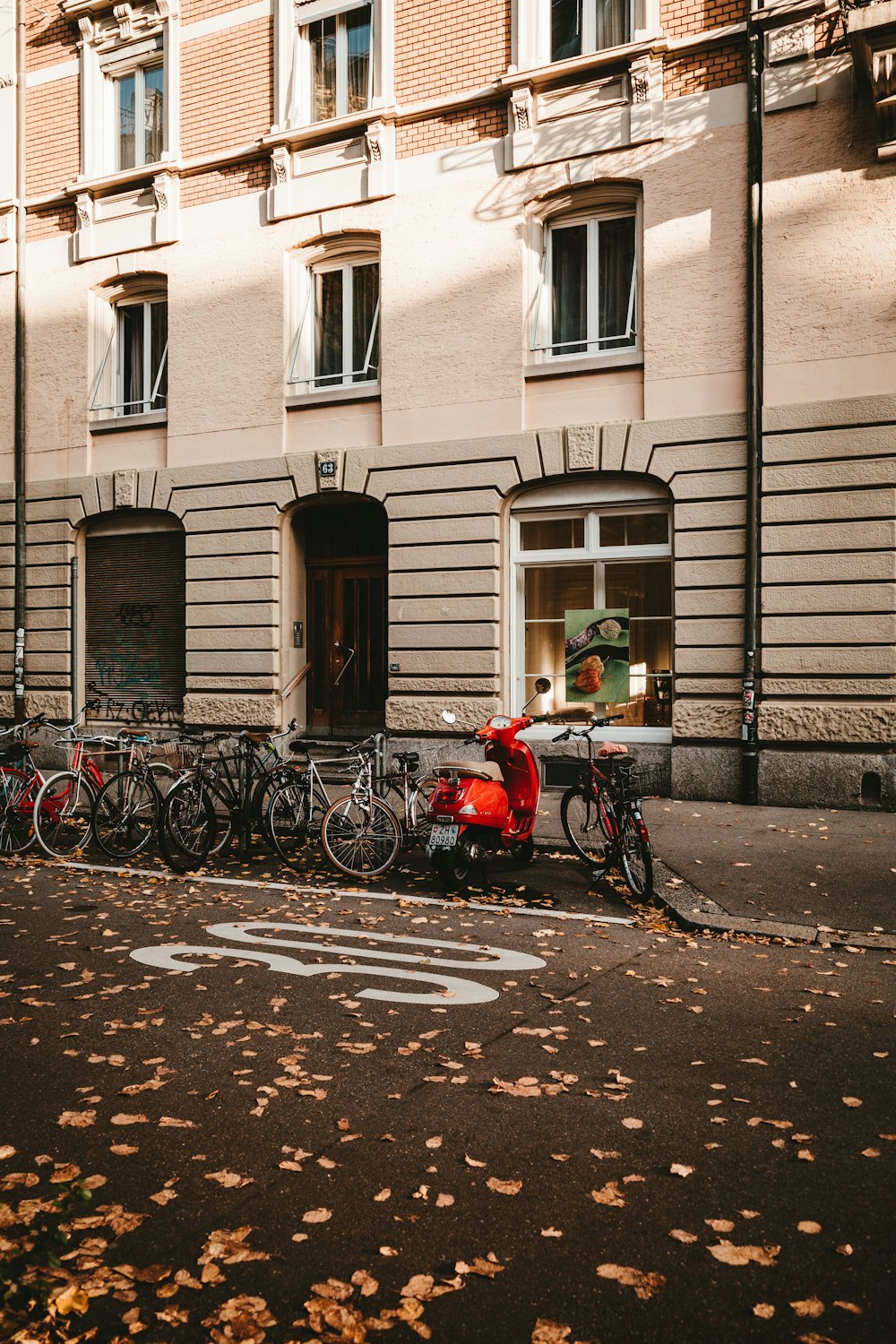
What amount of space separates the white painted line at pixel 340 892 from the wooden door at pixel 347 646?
5850mm

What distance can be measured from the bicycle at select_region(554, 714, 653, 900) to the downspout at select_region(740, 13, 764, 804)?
327cm

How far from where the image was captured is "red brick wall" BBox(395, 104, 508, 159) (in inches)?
516

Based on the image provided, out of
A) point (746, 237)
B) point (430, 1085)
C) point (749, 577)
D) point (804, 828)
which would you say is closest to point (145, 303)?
A: point (746, 237)

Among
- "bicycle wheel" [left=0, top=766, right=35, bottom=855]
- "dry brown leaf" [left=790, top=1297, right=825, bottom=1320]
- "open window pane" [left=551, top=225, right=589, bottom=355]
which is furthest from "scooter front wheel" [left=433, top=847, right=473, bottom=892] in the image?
"open window pane" [left=551, top=225, right=589, bottom=355]

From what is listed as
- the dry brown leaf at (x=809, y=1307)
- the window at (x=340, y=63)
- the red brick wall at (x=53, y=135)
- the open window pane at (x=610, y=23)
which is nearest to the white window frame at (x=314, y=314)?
the window at (x=340, y=63)

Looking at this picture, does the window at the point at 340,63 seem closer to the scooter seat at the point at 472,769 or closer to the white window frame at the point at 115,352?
the white window frame at the point at 115,352

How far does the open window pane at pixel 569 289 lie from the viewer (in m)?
13.0

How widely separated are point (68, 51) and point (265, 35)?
391 cm

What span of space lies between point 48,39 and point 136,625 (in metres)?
9.41

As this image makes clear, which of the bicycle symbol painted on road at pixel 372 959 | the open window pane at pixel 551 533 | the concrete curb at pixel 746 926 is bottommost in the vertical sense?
the bicycle symbol painted on road at pixel 372 959

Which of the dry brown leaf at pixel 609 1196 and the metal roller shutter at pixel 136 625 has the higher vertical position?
the metal roller shutter at pixel 136 625

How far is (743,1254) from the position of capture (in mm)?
2994

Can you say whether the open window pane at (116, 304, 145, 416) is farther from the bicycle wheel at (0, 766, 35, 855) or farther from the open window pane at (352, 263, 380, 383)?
the bicycle wheel at (0, 766, 35, 855)

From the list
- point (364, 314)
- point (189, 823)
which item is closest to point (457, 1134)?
point (189, 823)
